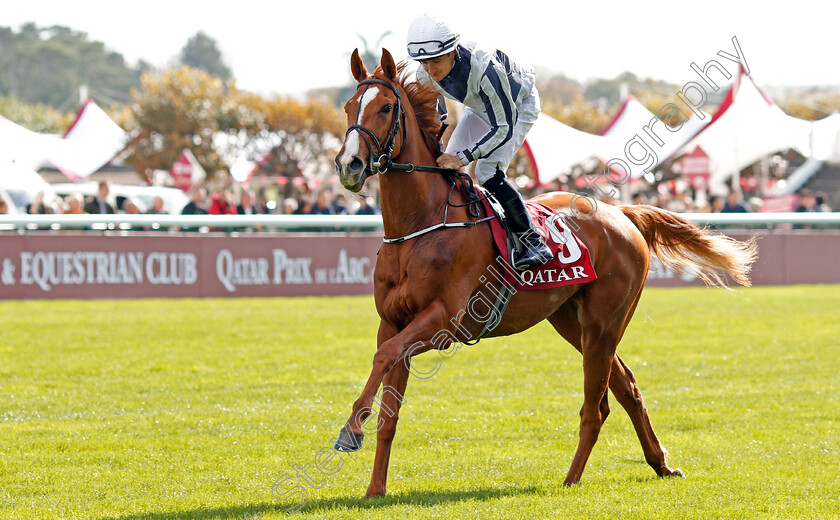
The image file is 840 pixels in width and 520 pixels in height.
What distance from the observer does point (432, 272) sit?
4688 millimetres

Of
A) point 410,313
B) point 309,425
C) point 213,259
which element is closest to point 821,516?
point 410,313

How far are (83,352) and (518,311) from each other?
5932mm

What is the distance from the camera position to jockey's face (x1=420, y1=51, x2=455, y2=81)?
4.80 m

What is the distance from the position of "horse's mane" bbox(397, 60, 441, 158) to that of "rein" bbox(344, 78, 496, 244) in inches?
7.7

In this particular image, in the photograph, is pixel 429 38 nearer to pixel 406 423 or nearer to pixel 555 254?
pixel 555 254

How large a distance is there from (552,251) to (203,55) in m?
123

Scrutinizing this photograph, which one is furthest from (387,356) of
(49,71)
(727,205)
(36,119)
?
(49,71)

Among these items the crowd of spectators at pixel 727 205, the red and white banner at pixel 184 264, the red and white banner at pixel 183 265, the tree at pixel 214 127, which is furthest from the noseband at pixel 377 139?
the tree at pixel 214 127

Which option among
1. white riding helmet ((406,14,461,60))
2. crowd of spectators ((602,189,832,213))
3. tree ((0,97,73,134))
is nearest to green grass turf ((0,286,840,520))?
white riding helmet ((406,14,461,60))

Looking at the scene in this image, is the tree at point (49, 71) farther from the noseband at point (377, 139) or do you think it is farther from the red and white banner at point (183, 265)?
the noseband at point (377, 139)

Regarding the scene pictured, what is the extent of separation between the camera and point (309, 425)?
6406mm

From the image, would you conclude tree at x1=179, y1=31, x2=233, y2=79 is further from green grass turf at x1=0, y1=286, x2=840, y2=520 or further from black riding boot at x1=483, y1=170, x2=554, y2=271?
black riding boot at x1=483, y1=170, x2=554, y2=271

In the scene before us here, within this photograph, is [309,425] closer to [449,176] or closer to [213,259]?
[449,176]

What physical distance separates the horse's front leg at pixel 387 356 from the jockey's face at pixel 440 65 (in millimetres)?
1230
